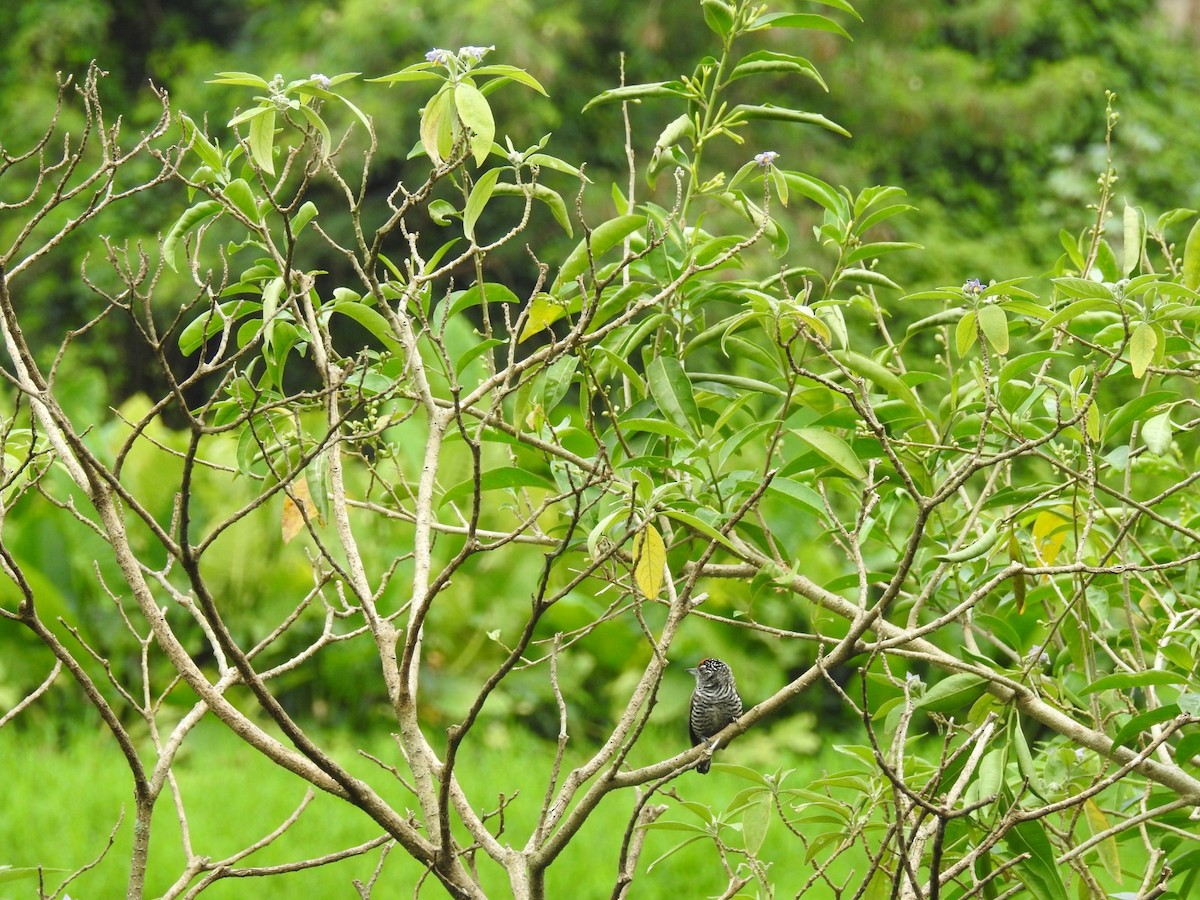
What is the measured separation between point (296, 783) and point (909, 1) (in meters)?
6.80

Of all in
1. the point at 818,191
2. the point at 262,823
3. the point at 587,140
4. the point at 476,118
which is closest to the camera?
the point at 476,118

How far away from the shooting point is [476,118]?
3.77 ft

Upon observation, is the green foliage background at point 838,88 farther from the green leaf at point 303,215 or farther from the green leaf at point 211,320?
the green leaf at point 303,215

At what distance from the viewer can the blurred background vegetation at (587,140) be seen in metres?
5.12

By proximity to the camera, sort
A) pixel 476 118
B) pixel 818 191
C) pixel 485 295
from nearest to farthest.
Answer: pixel 476 118
pixel 485 295
pixel 818 191

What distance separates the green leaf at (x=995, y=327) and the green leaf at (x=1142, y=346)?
0.39 ft

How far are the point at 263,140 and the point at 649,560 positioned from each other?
0.54 m

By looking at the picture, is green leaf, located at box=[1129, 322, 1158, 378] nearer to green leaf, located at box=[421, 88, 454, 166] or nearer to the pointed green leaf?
the pointed green leaf

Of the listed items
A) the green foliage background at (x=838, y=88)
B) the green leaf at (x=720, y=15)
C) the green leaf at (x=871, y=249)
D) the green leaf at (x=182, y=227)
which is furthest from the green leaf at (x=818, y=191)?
the green foliage background at (x=838, y=88)

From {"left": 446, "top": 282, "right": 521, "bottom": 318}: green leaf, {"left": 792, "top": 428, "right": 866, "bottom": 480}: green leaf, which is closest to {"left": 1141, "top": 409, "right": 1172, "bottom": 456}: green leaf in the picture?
{"left": 792, "top": 428, "right": 866, "bottom": 480}: green leaf

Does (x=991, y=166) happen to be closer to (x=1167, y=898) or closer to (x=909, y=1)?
(x=909, y=1)

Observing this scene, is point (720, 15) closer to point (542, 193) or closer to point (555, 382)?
point (542, 193)

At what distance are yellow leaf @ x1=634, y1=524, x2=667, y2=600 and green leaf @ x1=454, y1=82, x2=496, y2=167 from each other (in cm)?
36

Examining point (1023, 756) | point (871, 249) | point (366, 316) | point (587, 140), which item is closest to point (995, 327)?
point (871, 249)
